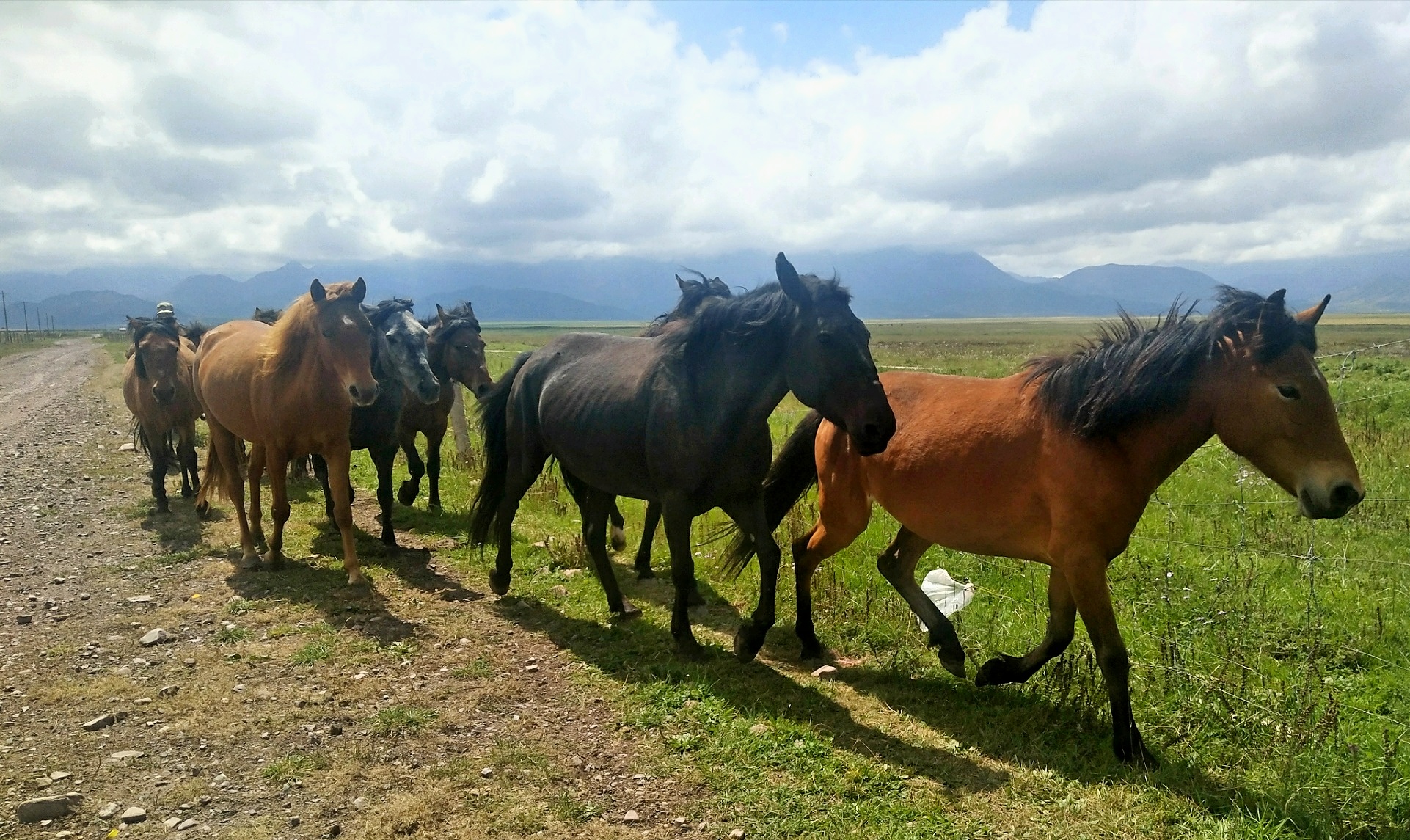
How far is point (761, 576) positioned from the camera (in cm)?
488

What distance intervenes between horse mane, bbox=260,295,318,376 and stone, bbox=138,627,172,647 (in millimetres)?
2470

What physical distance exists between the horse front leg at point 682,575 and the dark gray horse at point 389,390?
13.3ft

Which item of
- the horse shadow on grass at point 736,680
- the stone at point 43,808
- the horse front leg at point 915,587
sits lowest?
the horse shadow on grass at point 736,680

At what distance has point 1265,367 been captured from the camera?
3.43 m

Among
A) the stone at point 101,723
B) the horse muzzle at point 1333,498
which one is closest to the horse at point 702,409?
the horse muzzle at point 1333,498

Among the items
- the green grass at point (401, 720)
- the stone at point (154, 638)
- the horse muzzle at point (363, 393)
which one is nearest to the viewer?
the green grass at point (401, 720)

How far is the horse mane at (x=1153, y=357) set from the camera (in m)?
3.46

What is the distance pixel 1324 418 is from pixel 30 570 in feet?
32.9

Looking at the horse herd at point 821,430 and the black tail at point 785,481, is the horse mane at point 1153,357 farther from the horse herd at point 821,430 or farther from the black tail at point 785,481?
the black tail at point 785,481

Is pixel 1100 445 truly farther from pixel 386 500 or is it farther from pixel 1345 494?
pixel 386 500

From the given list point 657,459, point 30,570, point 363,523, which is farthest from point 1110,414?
point 30,570

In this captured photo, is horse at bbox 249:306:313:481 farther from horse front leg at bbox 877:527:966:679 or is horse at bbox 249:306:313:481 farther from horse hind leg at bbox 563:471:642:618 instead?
horse front leg at bbox 877:527:966:679

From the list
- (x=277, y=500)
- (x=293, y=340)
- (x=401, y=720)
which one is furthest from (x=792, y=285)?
(x=277, y=500)

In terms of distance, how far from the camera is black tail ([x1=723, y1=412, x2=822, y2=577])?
5.93 meters
